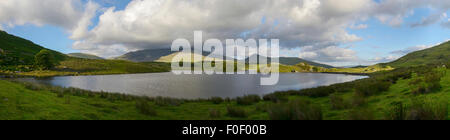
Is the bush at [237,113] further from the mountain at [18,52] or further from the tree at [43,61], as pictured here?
the mountain at [18,52]

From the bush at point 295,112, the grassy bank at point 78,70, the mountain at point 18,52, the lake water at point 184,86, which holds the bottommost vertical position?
the lake water at point 184,86

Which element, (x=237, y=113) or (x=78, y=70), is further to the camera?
(x=78, y=70)

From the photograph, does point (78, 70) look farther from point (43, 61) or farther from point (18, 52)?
point (18, 52)

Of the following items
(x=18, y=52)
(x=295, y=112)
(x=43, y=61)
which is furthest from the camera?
(x=18, y=52)

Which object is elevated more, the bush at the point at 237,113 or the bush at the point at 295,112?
the bush at the point at 295,112

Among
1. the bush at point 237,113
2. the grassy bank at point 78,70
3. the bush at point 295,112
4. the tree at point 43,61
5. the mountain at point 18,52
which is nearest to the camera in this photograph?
the bush at point 295,112

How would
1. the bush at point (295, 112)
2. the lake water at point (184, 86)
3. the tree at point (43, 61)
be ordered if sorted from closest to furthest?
the bush at point (295, 112) < the lake water at point (184, 86) < the tree at point (43, 61)

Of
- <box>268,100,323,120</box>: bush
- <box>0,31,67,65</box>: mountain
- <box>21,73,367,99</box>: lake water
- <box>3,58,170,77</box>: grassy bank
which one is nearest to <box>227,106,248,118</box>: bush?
<box>268,100,323,120</box>: bush

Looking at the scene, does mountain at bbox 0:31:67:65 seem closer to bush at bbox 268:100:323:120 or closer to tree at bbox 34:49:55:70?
tree at bbox 34:49:55:70

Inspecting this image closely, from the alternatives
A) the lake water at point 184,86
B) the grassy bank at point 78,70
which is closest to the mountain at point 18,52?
the grassy bank at point 78,70

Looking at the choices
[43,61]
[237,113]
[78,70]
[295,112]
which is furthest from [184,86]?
[78,70]

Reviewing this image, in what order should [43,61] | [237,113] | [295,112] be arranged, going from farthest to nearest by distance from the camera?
[43,61] < [237,113] < [295,112]
